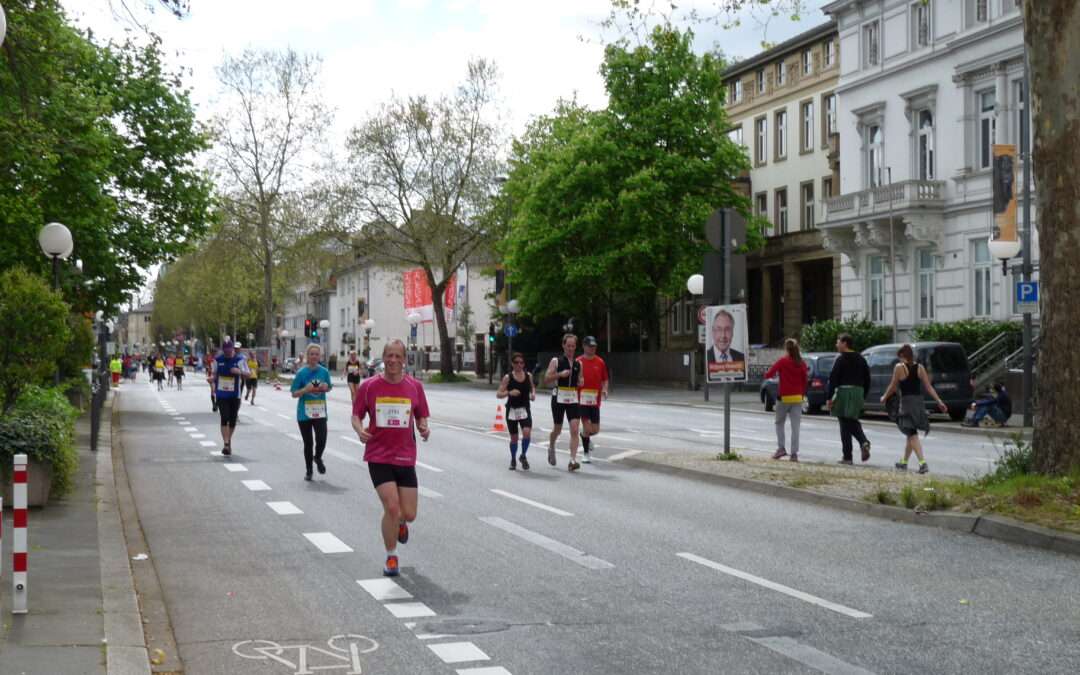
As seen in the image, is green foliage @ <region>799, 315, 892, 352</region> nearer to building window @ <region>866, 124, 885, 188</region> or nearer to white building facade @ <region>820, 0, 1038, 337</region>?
white building facade @ <region>820, 0, 1038, 337</region>

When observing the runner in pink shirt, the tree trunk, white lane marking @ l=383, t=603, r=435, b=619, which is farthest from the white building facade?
white lane marking @ l=383, t=603, r=435, b=619

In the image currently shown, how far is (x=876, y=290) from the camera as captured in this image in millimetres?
44781

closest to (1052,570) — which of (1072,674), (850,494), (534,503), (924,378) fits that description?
(1072,674)

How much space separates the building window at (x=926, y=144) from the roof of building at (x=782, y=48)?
905 centimetres

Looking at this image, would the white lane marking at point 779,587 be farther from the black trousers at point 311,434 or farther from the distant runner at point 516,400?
the distant runner at point 516,400

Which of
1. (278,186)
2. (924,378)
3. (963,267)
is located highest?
(278,186)

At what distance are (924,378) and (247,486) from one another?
857 centimetres

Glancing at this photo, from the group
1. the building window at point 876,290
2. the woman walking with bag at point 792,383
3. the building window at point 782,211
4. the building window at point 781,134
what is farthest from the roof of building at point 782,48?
the woman walking with bag at point 792,383

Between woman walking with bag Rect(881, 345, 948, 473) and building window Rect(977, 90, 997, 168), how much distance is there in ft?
80.4

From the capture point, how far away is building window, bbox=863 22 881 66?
44.8m

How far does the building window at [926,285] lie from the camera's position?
4200cm

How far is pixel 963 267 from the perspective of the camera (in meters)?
40.2

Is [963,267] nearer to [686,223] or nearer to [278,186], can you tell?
[686,223]

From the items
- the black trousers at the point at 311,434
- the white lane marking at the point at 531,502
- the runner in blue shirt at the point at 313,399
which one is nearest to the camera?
the white lane marking at the point at 531,502
